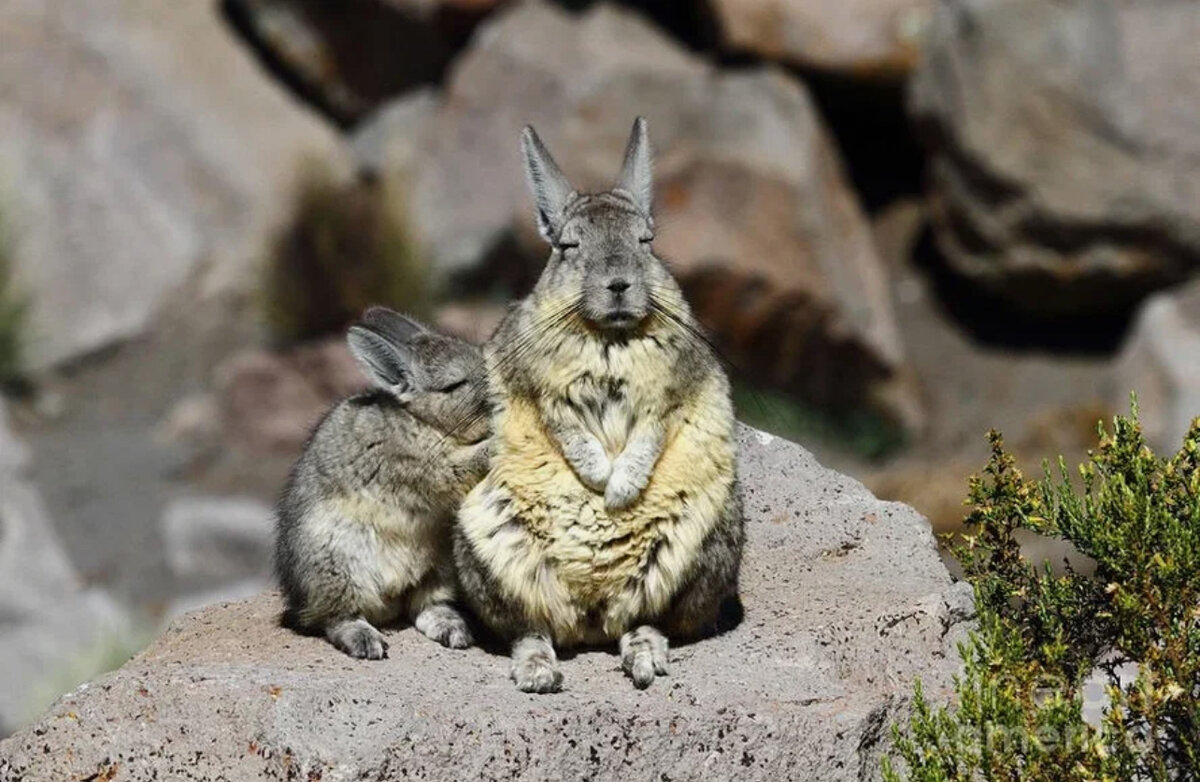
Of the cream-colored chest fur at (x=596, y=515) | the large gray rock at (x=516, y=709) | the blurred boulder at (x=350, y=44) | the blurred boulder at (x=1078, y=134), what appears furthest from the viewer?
the blurred boulder at (x=350, y=44)

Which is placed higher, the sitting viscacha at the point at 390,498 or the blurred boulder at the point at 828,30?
the blurred boulder at the point at 828,30

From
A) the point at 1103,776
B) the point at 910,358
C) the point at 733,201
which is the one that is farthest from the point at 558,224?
the point at 910,358

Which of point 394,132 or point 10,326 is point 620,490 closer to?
point 10,326

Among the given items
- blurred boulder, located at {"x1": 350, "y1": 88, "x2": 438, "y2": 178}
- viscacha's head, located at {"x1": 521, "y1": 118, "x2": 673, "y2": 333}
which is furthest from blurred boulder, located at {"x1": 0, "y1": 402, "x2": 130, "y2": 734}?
viscacha's head, located at {"x1": 521, "y1": 118, "x2": 673, "y2": 333}

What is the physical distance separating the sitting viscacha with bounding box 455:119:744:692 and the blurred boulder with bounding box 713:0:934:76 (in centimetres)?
1334

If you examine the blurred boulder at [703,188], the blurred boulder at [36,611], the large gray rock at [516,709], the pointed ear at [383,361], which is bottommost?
the large gray rock at [516,709]

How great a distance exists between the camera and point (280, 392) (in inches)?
730

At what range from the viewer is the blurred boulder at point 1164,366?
17.9 meters

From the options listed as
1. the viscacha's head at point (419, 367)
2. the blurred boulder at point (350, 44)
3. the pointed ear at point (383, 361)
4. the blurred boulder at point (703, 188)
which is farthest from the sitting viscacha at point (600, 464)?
the blurred boulder at point (350, 44)

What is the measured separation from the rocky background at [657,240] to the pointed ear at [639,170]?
367 inches

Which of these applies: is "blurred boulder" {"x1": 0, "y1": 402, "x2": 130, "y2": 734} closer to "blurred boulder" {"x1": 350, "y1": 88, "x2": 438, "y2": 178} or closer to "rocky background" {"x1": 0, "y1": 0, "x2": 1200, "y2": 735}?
"rocky background" {"x1": 0, "y1": 0, "x2": 1200, "y2": 735}

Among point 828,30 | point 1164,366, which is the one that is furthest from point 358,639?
point 828,30

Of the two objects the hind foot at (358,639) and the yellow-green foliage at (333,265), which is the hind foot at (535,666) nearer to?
the hind foot at (358,639)

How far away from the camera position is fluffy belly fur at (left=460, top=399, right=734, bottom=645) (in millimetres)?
7500
